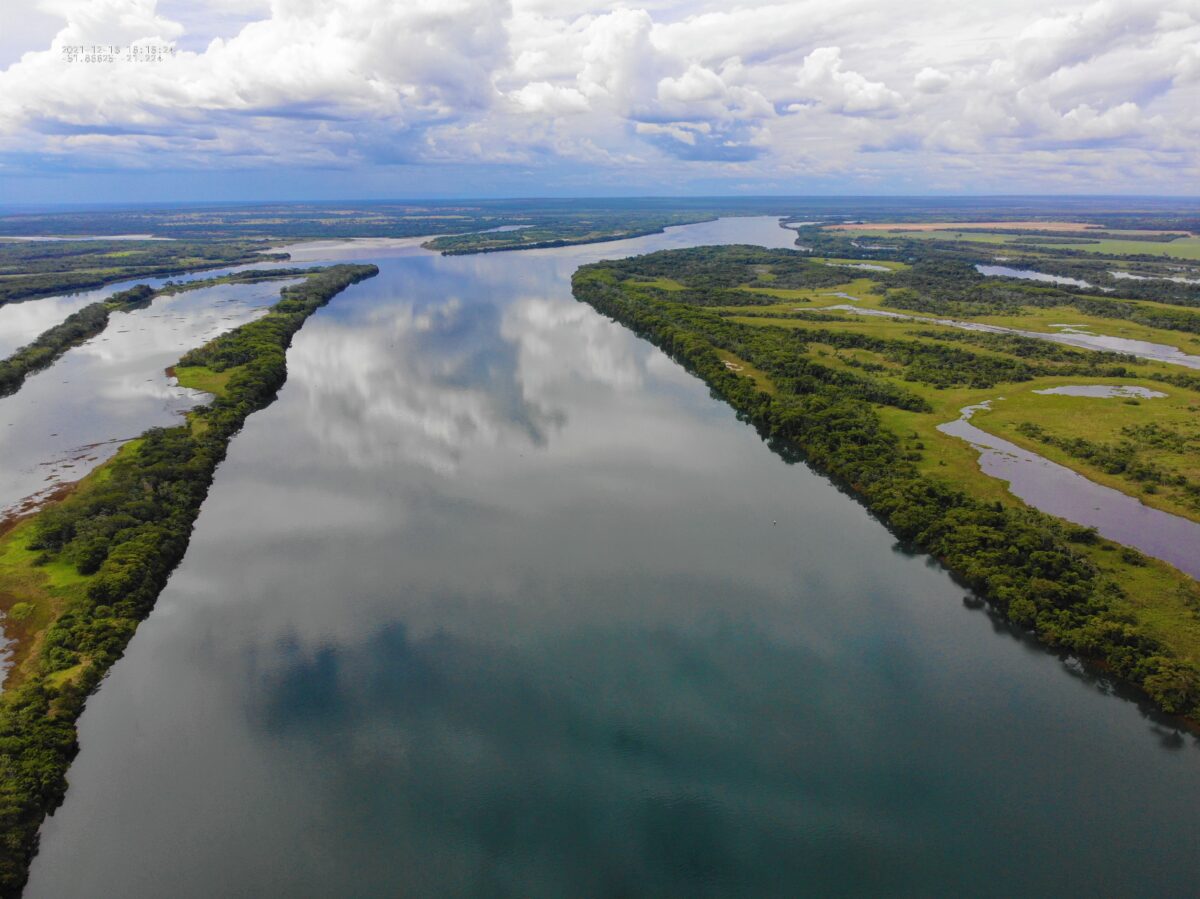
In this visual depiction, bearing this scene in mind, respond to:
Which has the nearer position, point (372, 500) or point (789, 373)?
point (372, 500)

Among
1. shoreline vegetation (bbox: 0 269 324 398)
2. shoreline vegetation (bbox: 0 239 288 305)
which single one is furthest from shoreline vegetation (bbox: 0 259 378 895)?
shoreline vegetation (bbox: 0 239 288 305)

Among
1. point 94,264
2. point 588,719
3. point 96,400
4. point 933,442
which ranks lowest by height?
point 588,719

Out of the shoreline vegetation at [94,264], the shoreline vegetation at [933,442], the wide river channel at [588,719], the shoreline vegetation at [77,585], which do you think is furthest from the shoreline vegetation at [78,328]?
the shoreline vegetation at [933,442]

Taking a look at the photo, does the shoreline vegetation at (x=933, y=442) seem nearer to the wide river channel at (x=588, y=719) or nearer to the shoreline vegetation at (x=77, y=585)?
the wide river channel at (x=588, y=719)

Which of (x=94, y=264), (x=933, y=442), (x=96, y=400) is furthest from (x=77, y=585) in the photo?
(x=94, y=264)

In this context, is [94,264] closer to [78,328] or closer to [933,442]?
[78,328]

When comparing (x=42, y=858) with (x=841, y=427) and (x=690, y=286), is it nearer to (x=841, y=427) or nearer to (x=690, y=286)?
(x=841, y=427)

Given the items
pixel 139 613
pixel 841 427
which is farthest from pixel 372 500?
pixel 841 427
